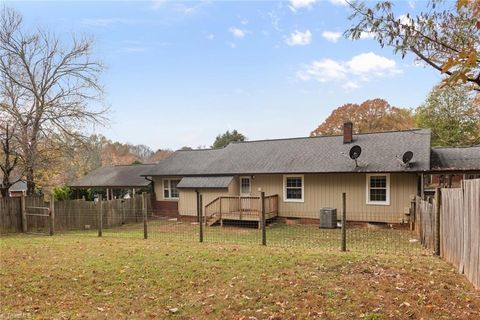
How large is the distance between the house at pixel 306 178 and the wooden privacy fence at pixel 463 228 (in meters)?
8.42

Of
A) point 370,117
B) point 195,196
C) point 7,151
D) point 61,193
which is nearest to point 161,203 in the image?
point 195,196

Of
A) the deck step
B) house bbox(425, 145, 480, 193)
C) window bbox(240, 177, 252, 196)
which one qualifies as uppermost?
house bbox(425, 145, 480, 193)

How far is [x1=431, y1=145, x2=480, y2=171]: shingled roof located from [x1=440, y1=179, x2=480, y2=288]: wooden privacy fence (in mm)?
8666

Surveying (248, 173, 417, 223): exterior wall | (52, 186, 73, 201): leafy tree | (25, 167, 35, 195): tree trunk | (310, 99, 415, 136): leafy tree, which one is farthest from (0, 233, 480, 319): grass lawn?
(310, 99, 415, 136): leafy tree

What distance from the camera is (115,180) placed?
26469 millimetres

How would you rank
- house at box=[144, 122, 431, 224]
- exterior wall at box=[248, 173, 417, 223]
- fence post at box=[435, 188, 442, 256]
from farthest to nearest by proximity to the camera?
house at box=[144, 122, 431, 224] < exterior wall at box=[248, 173, 417, 223] < fence post at box=[435, 188, 442, 256]

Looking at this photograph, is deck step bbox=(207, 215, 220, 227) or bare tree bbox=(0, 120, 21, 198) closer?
bare tree bbox=(0, 120, 21, 198)

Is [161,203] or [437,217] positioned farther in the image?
[161,203]

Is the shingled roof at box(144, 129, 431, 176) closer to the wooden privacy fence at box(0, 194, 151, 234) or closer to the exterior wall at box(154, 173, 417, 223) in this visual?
the exterior wall at box(154, 173, 417, 223)

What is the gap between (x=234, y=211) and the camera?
63.1 ft

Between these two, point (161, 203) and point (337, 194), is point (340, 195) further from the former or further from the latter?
point (161, 203)

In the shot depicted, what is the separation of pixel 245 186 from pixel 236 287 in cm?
1466

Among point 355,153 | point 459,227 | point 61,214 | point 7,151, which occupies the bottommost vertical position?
point 61,214

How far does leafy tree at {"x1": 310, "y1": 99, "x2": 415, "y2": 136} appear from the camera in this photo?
45938 mm
